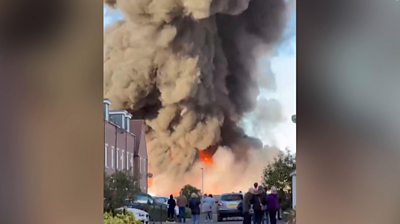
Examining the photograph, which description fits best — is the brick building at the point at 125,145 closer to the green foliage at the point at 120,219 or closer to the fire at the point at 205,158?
the green foliage at the point at 120,219

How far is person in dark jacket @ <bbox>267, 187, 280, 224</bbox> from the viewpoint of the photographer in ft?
7.93

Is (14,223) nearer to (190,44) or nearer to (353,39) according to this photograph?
(190,44)

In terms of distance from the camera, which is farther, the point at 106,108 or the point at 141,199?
the point at 141,199

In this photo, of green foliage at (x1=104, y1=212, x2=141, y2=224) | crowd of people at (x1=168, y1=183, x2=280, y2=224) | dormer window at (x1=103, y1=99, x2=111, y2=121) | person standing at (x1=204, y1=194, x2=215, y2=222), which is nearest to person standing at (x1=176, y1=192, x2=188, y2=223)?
crowd of people at (x1=168, y1=183, x2=280, y2=224)

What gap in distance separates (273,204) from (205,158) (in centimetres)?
40

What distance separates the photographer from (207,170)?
8.11 ft

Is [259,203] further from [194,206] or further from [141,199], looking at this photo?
[141,199]

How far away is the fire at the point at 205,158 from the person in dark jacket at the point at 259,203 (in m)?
0.27

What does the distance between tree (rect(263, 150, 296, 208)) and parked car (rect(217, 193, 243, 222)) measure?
0.16 meters

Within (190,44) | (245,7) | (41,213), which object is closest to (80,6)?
(190,44)

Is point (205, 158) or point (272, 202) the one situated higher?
point (205, 158)

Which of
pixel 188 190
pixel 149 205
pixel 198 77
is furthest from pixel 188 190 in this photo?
pixel 198 77

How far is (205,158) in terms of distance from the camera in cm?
248

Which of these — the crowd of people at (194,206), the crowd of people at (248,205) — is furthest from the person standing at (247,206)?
the crowd of people at (194,206)
